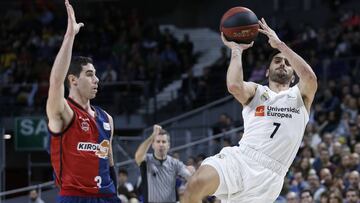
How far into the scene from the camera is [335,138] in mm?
16828

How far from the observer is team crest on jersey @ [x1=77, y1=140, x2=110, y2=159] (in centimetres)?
764

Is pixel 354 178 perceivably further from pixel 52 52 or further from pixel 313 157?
pixel 52 52

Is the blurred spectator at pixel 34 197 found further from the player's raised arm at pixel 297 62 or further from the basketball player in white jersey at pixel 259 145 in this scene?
the player's raised arm at pixel 297 62

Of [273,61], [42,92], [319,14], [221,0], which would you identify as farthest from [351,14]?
[273,61]

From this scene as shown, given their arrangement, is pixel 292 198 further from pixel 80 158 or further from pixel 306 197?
pixel 80 158

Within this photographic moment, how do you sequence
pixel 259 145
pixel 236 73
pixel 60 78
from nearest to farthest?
1. pixel 60 78
2. pixel 236 73
3. pixel 259 145

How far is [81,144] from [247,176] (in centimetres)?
180

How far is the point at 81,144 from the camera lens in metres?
7.62

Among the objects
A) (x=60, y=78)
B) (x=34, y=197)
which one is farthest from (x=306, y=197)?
(x=60, y=78)

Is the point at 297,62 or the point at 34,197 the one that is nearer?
the point at 297,62

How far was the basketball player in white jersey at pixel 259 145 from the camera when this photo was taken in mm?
8469

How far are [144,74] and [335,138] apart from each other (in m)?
8.65

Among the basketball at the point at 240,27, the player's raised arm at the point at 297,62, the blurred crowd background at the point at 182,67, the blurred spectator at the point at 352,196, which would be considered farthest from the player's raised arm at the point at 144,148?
the blurred spectator at the point at 352,196

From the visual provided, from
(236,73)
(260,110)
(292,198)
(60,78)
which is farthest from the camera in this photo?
(292,198)
